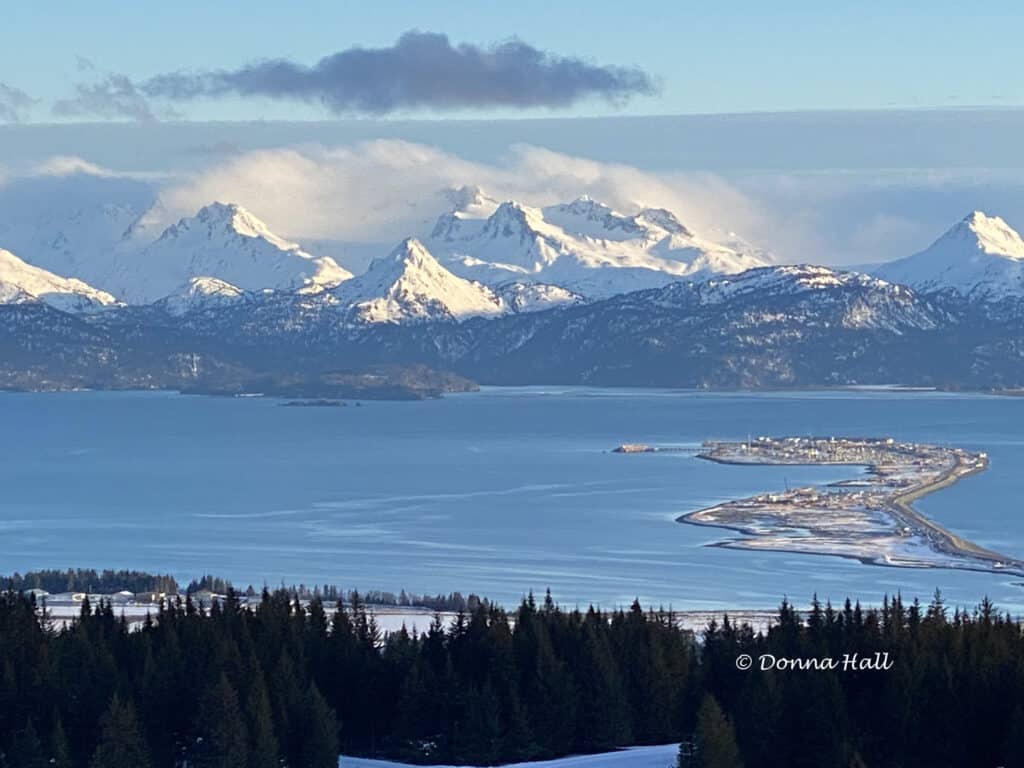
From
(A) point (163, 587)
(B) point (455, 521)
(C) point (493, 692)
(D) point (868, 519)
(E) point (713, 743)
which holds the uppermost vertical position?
(B) point (455, 521)

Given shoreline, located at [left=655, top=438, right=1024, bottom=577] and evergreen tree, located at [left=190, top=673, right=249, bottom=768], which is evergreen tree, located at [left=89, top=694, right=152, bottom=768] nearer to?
evergreen tree, located at [left=190, top=673, right=249, bottom=768]

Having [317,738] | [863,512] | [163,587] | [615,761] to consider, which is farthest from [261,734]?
[863,512]

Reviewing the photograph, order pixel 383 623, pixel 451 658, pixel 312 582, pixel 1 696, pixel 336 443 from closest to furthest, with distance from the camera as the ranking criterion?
pixel 1 696 < pixel 451 658 < pixel 383 623 < pixel 312 582 < pixel 336 443

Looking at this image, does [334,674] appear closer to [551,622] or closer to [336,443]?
[551,622]

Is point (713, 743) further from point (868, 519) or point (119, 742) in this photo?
point (868, 519)

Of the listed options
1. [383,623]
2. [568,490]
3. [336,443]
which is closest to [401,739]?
[383,623]

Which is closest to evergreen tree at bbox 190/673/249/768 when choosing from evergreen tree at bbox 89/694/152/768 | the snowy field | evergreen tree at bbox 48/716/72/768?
evergreen tree at bbox 89/694/152/768
